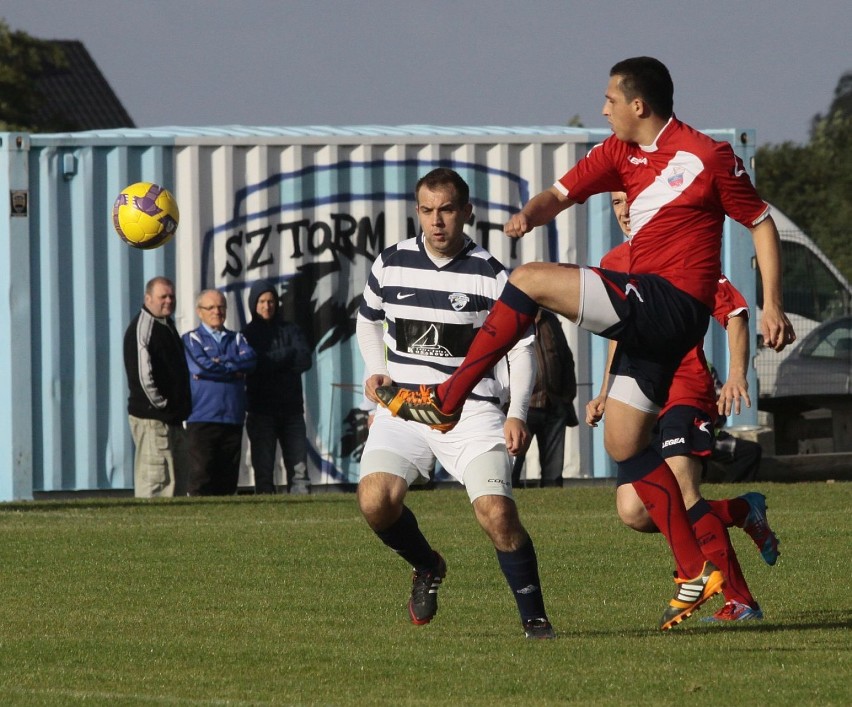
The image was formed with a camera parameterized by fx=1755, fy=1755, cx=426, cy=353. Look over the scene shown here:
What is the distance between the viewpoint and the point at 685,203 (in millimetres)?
7051

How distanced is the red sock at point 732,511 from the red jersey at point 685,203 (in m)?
1.58

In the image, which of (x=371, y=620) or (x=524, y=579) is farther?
(x=371, y=620)

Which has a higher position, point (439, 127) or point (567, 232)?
point (439, 127)

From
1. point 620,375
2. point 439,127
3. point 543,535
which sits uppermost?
point 439,127

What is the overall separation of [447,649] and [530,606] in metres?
0.42

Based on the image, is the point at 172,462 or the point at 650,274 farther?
the point at 172,462

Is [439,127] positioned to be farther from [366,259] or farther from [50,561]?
[50,561]

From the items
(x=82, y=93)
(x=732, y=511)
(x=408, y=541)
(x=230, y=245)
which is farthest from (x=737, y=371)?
(x=82, y=93)

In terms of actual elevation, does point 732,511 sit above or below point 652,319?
below

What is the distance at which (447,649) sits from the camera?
721 cm

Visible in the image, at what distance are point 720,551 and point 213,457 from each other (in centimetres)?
912

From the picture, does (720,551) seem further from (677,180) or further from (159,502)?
(159,502)

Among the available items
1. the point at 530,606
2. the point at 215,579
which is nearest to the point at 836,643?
the point at 530,606

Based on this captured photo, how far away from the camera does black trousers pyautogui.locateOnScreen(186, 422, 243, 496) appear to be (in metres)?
16.2
